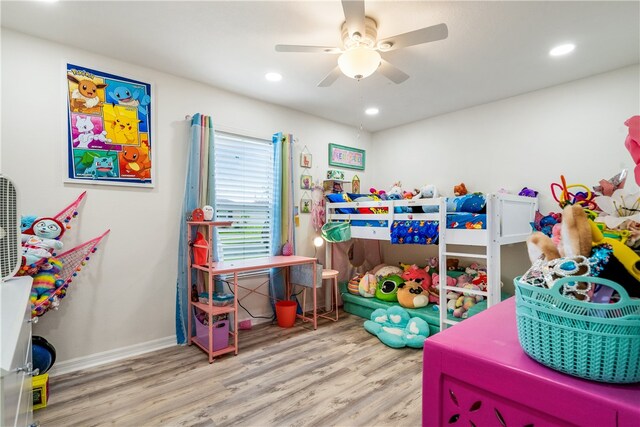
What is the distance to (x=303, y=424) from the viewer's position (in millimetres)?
1787

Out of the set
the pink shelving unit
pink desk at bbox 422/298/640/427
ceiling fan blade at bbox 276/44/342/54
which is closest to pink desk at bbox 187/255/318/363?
the pink shelving unit

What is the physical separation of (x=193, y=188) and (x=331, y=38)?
1.72 meters

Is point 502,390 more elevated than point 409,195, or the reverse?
point 409,195

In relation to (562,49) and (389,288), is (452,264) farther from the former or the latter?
(562,49)

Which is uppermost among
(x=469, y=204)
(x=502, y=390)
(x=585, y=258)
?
(x=469, y=204)

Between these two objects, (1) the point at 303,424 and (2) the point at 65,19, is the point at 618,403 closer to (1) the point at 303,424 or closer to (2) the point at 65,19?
(1) the point at 303,424

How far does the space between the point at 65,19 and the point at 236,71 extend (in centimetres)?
118

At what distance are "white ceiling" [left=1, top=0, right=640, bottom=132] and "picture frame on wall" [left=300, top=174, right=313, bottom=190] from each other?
974mm

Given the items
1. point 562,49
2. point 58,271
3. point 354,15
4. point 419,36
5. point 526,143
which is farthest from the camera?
point 526,143

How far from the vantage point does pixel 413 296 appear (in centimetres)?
330

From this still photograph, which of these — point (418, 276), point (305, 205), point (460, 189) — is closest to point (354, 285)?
point (418, 276)

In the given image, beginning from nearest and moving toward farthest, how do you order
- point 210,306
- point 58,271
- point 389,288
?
point 58,271, point 210,306, point 389,288

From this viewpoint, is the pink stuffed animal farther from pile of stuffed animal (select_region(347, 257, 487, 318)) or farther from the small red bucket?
the small red bucket

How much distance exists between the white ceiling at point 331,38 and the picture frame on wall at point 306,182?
974 millimetres
